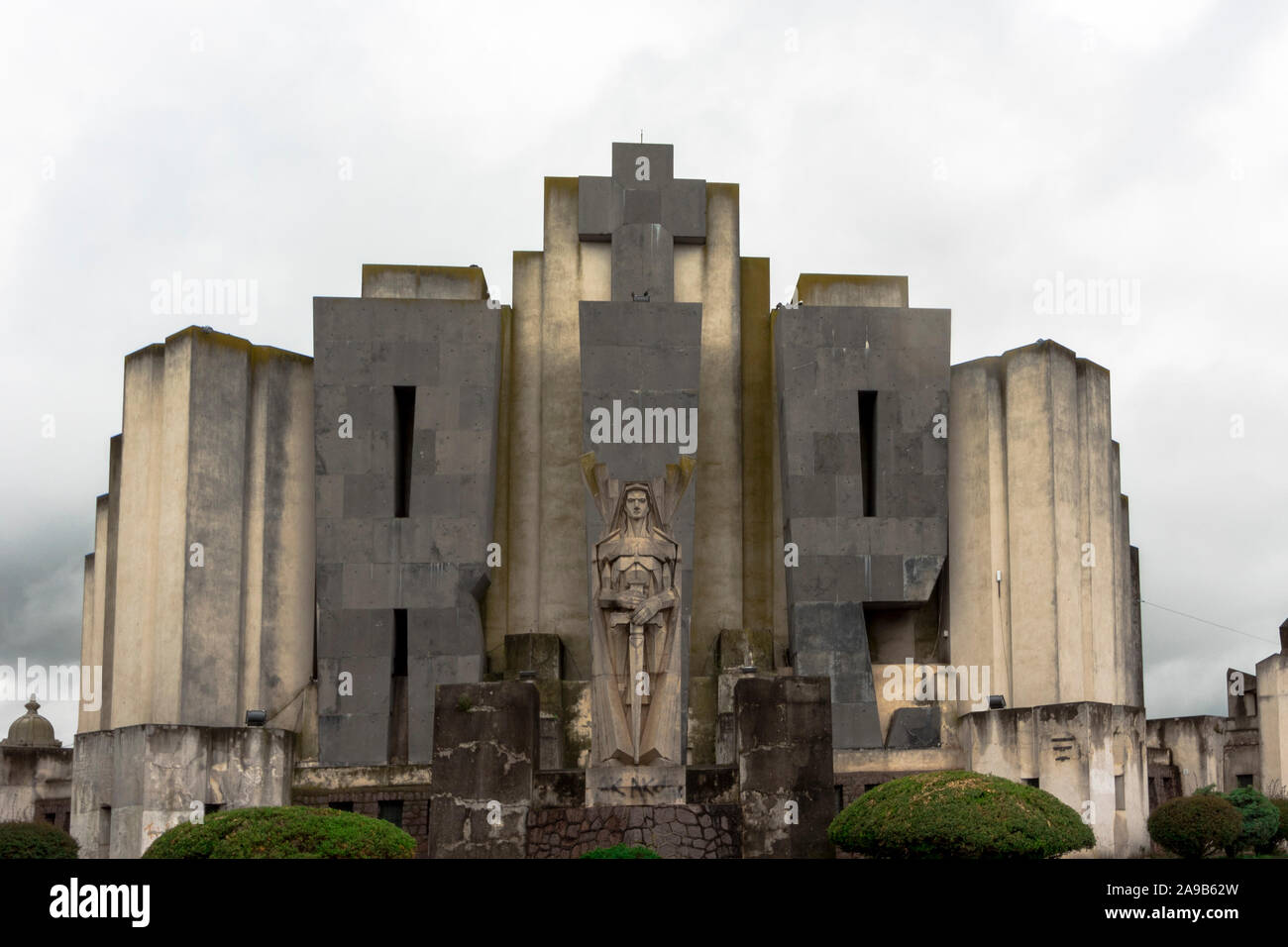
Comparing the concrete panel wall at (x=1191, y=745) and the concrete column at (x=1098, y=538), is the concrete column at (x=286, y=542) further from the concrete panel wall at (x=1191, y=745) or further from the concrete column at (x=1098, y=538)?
the concrete panel wall at (x=1191, y=745)

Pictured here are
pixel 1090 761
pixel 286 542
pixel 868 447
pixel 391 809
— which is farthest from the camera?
pixel 868 447

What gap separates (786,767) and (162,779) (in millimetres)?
12193

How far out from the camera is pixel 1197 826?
28672mm

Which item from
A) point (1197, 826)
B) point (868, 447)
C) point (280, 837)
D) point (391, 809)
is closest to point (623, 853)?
point (280, 837)

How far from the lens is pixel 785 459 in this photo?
3356 cm

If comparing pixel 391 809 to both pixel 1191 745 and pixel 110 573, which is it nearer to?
pixel 110 573

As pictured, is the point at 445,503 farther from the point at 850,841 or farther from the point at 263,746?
the point at 850,841

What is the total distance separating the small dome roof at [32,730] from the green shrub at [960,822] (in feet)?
94.7

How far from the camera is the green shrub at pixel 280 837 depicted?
61.6ft

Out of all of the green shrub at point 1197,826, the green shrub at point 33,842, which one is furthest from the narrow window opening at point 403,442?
the green shrub at point 1197,826

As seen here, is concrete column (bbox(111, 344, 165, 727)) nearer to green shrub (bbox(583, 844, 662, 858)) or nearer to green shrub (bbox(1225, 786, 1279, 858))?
green shrub (bbox(583, 844, 662, 858))
